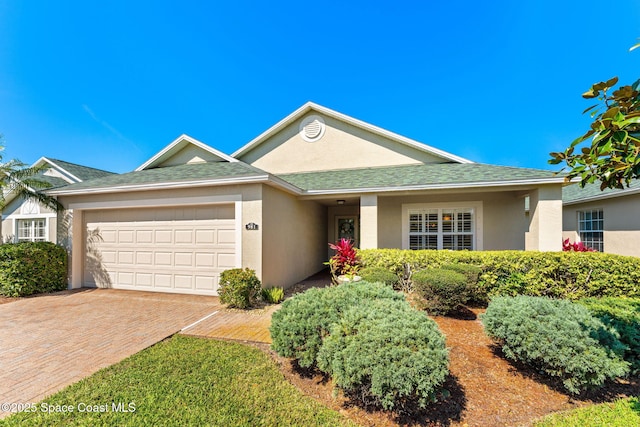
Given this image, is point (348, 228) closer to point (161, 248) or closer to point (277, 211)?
point (277, 211)

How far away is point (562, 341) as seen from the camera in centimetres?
320

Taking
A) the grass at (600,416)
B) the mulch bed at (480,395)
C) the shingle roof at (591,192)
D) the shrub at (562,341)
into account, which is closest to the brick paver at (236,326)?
the mulch bed at (480,395)

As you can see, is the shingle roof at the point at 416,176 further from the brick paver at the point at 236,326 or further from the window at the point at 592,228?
the window at the point at 592,228

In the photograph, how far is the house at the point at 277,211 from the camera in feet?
Result: 24.5

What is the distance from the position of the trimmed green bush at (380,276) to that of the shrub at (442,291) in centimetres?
81

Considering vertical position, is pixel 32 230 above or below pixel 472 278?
above

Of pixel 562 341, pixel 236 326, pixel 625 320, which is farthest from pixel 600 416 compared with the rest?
pixel 236 326

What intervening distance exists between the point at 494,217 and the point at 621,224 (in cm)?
489

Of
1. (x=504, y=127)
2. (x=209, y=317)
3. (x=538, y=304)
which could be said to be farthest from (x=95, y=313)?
(x=504, y=127)

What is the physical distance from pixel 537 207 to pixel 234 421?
9234 mm

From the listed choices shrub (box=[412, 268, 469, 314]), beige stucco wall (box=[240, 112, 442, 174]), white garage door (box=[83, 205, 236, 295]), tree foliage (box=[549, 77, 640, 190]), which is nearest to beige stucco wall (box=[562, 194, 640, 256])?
beige stucco wall (box=[240, 112, 442, 174])

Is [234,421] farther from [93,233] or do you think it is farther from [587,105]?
[93,233]

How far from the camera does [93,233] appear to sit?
29.0ft

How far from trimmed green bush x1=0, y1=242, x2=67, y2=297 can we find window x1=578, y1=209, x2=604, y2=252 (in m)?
20.4
